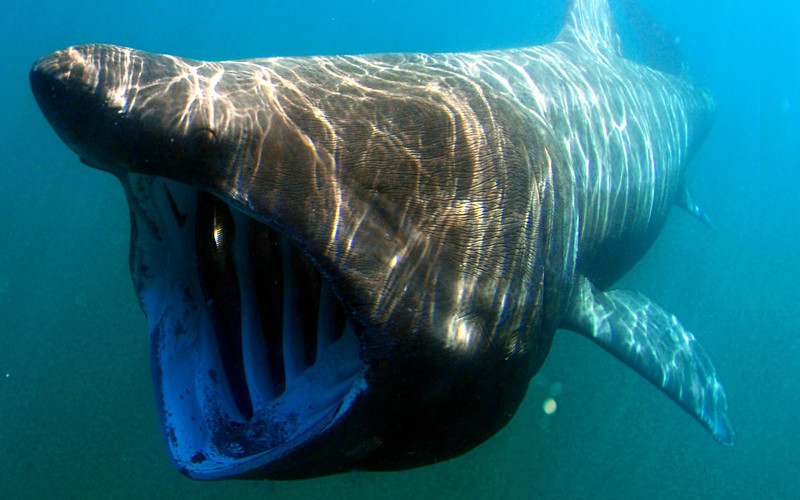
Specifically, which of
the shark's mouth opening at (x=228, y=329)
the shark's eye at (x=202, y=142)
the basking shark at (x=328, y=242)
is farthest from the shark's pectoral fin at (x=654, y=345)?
the shark's eye at (x=202, y=142)

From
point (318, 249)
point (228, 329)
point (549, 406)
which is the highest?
point (318, 249)

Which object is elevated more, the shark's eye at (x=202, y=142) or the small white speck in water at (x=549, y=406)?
the shark's eye at (x=202, y=142)

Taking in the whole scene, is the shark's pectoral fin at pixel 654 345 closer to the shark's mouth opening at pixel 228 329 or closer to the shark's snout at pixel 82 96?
the shark's mouth opening at pixel 228 329

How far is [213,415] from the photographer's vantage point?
8.40 feet

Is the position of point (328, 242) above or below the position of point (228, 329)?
above

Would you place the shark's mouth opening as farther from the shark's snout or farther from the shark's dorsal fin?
the shark's dorsal fin

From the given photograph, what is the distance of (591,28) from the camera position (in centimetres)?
700

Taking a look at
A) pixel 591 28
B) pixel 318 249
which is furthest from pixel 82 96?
pixel 591 28

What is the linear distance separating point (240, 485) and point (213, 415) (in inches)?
259

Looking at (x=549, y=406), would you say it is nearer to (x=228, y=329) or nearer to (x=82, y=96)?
(x=228, y=329)

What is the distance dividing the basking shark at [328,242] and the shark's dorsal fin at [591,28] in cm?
367

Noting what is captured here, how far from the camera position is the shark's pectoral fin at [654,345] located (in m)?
4.57

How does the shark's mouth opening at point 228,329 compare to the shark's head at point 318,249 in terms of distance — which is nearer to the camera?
the shark's head at point 318,249

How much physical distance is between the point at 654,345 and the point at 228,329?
391 cm
